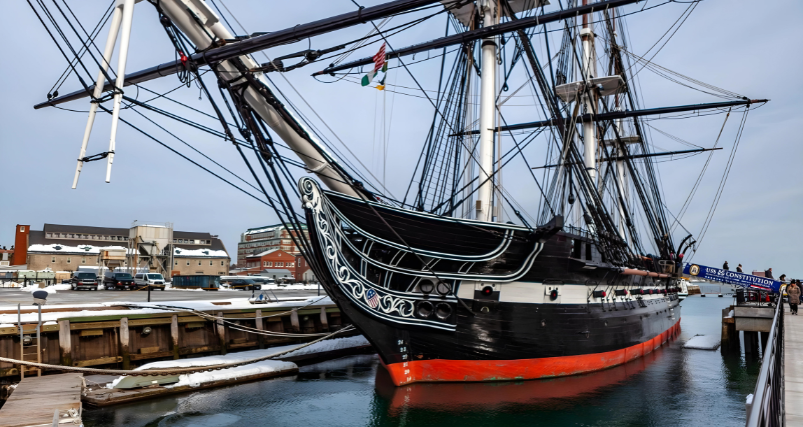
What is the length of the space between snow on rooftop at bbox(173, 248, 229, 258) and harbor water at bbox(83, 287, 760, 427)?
6506cm

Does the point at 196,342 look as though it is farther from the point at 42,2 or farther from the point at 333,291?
the point at 42,2

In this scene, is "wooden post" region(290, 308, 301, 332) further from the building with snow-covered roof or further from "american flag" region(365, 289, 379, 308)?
the building with snow-covered roof

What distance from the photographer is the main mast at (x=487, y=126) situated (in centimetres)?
1384

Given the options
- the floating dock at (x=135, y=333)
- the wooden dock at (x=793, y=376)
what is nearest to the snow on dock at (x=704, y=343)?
the wooden dock at (x=793, y=376)

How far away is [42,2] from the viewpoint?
337 inches

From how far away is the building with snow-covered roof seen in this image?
101000 mm

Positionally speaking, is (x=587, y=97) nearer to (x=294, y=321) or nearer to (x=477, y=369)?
(x=477, y=369)

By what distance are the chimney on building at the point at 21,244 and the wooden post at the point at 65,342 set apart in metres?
73.2

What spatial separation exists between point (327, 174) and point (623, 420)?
772cm

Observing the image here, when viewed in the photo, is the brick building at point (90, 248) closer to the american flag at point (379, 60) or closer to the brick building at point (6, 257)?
the brick building at point (6, 257)

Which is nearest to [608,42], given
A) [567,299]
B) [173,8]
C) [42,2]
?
[567,299]

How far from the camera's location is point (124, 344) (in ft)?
41.2

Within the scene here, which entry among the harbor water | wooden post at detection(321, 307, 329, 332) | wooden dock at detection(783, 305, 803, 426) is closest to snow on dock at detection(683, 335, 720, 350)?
the harbor water

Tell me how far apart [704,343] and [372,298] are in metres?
17.6
